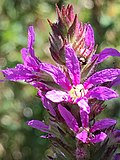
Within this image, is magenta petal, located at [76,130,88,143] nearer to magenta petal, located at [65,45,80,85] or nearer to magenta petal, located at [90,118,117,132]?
magenta petal, located at [90,118,117,132]

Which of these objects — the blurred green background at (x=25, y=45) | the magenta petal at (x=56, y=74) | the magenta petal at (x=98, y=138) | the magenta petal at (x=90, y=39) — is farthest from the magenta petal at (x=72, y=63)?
the blurred green background at (x=25, y=45)

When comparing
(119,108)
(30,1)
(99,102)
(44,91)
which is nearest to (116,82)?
(99,102)

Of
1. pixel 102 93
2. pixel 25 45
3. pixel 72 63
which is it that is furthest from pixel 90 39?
pixel 25 45

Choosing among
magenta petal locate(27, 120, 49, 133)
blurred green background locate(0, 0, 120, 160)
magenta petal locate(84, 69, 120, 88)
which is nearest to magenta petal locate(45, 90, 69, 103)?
magenta petal locate(84, 69, 120, 88)

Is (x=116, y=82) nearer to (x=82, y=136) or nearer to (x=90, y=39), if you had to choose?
(x=90, y=39)

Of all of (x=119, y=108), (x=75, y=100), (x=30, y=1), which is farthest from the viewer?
(x=30, y=1)

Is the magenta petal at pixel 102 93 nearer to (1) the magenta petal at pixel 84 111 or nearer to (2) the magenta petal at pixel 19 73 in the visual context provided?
(1) the magenta petal at pixel 84 111

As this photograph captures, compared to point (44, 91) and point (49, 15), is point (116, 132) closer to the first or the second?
point (44, 91)
